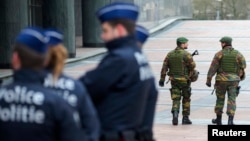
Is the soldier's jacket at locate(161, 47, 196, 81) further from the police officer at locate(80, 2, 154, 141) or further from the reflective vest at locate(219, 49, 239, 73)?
the police officer at locate(80, 2, 154, 141)

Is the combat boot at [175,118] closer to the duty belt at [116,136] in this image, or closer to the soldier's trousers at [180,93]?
the soldier's trousers at [180,93]

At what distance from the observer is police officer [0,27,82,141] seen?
369cm

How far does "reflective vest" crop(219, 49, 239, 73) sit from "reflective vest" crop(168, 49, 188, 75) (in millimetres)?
735

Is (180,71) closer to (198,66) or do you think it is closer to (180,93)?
(180,93)

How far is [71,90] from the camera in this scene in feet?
13.1

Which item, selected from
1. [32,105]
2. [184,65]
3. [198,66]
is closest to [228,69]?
[184,65]

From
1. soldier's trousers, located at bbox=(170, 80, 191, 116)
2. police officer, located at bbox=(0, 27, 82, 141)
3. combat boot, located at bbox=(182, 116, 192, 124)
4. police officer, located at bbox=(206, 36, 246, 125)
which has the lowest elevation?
combat boot, located at bbox=(182, 116, 192, 124)

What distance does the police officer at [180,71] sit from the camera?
11.9 m

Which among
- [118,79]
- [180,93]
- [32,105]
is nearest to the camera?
[32,105]

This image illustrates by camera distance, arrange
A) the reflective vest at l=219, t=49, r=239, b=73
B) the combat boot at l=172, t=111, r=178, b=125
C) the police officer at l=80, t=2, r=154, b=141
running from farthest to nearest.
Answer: the combat boot at l=172, t=111, r=178, b=125, the reflective vest at l=219, t=49, r=239, b=73, the police officer at l=80, t=2, r=154, b=141

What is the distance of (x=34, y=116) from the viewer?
3688 mm

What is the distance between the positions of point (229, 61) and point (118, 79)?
7657 millimetres

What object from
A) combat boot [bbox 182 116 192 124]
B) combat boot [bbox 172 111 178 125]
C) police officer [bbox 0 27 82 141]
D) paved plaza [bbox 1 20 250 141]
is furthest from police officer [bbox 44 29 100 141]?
combat boot [bbox 182 116 192 124]

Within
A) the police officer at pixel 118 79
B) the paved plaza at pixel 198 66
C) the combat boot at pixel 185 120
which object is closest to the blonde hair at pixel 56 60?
the police officer at pixel 118 79
